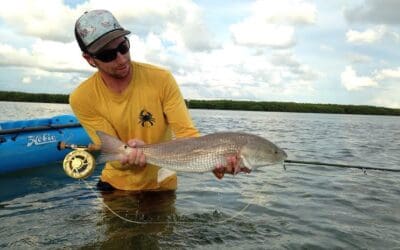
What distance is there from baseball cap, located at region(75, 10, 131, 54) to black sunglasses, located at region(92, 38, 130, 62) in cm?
6

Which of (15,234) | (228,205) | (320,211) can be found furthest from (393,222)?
(15,234)

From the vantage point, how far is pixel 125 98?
5215mm

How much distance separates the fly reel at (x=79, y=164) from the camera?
5809 millimetres

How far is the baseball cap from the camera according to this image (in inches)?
188

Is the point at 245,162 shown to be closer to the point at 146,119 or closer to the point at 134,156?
the point at 134,156

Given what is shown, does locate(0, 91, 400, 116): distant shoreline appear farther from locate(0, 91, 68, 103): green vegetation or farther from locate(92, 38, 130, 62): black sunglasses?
locate(92, 38, 130, 62): black sunglasses

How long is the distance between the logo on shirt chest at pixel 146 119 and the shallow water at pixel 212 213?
1.13 m

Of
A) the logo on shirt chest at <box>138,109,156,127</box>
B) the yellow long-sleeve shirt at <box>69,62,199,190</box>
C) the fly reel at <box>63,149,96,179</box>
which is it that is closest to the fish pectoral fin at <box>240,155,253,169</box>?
the yellow long-sleeve shirt at <box>69,62,199,190</box>

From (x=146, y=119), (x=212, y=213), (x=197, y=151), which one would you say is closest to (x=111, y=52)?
(x=146, y=119)

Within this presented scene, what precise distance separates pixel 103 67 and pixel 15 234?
9.64 ft

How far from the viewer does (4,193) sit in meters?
9.70

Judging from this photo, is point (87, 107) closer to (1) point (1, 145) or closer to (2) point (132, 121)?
(2) point (132, 121)

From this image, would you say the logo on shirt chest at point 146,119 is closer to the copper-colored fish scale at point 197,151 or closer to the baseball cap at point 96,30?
the copper-colored fish scale at point 197,151

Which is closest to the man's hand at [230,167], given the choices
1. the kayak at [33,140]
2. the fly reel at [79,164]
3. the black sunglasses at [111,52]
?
the black sunglasses at [111,52]
